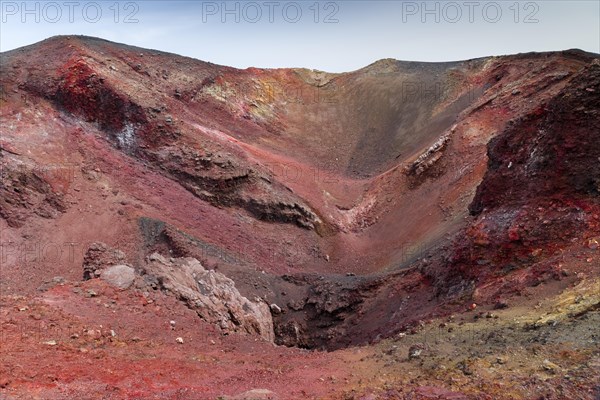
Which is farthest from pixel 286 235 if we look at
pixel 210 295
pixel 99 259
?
pixel 99 259

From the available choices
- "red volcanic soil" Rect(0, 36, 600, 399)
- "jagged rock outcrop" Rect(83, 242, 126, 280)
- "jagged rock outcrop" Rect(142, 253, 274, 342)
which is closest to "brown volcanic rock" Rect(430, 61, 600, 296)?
"red volcanic soil" Rect(0, 36, 600, 399)

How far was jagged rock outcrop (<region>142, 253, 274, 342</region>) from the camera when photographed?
1609 centimetres

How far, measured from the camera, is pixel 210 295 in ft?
56.7

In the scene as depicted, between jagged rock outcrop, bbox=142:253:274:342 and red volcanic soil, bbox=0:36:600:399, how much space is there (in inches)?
4.4

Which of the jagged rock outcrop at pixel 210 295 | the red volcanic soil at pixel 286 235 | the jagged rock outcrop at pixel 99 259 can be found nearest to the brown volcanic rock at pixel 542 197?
the red volcanic soil at pixel 286 235

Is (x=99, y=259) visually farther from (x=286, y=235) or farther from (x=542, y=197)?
(x=542, y=197)

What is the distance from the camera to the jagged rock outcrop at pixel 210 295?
1609 centimetres

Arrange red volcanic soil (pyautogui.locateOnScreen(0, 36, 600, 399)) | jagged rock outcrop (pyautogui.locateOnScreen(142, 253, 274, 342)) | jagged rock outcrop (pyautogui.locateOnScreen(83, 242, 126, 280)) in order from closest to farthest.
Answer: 1. red volcanic soil (pyautogui.locateOnScreen(0, 36, 600, 399))
2. jagged rock outcrop (pyautogui.locateOnScreen(142, 253, 274, 342))
3. jagged rock outcrop (pyautogui.locateOnScreen(83, 242, 126, 280))

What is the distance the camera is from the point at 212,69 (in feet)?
130

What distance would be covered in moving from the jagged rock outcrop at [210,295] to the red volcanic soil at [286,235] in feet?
0.37

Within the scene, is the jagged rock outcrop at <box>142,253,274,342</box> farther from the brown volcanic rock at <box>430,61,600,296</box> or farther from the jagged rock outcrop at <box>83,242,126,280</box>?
the brown volcanic rock at <box>430,61,600,296</box>

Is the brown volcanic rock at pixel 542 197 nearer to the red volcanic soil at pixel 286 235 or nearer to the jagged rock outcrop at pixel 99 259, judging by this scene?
the red volcanic soil at pixel 286 235

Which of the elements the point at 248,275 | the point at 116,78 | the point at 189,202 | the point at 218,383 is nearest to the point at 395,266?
the point at 248,275

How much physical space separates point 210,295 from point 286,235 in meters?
9.97
